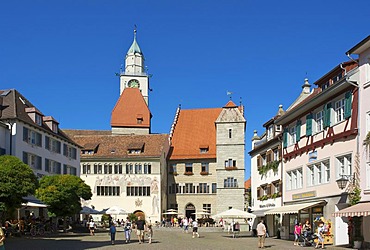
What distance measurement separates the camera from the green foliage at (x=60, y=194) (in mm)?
46781

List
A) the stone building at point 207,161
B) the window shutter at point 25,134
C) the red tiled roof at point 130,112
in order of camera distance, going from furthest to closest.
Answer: the red tiled roof at point 130,112, the stone building at point 207,161, the window shutter at point 25,134

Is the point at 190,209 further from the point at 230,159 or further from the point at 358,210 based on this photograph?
the point at 358,210

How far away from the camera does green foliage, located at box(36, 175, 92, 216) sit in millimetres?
46781

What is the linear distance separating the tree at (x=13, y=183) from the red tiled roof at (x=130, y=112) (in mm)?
Result: 59074

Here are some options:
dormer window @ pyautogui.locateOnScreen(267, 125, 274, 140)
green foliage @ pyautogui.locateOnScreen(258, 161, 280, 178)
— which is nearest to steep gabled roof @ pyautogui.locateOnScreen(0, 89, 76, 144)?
green foliage @ pyautogui.locateOnScreen(258, 161, 280, 178)

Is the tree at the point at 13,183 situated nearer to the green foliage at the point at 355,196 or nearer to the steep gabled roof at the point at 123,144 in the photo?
the green foliage at the point at 355,196

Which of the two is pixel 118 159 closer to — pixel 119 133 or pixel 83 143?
pixel 83 143

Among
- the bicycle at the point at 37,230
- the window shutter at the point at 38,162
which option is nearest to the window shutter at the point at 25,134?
the window shutter at the point at 38,162

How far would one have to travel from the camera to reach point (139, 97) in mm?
99500

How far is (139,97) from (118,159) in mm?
20602

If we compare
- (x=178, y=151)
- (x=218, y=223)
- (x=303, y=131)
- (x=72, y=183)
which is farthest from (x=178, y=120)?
(x=303, y=131)

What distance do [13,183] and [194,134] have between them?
187 ft

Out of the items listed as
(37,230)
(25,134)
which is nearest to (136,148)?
(25,134)

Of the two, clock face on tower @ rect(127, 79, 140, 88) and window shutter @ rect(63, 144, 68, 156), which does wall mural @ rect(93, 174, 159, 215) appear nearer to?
window shutter @ rect(63, 144, 68, 156)
